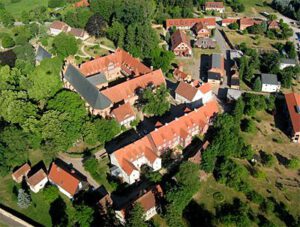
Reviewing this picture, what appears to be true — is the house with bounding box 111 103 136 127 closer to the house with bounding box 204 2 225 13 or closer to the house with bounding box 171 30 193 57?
the house with bounding box 171 30 193 57

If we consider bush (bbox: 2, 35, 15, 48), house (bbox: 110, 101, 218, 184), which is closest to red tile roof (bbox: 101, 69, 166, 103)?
house (bbox: 110, 101, 218, 184)

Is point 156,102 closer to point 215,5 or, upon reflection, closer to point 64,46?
point 64,46

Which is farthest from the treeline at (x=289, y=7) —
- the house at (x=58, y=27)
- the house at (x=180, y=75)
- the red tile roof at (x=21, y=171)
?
the red tile roof at (x=21, y=171)

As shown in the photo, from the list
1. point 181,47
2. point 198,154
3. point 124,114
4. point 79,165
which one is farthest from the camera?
point 181,47

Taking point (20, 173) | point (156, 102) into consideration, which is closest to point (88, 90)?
point (156, 102)

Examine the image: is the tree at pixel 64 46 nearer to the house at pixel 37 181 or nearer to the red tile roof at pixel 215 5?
the house at pixel 37 181

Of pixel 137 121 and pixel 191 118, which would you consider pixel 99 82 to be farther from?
pixel 191 118

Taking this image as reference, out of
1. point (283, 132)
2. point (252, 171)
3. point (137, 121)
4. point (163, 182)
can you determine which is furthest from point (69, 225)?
point (283, 132)
